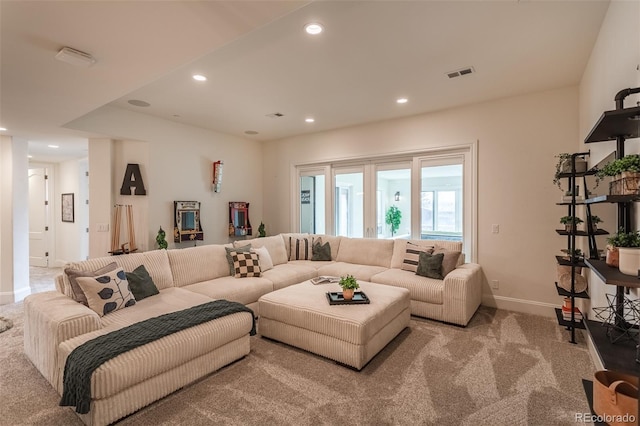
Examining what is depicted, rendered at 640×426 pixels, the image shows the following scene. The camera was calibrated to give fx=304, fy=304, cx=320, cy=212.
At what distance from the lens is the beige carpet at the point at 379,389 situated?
6.48 feet

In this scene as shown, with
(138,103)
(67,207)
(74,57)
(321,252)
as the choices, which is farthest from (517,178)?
(67,207)

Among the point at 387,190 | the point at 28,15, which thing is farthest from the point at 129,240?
the point at 387,190

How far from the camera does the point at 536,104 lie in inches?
150

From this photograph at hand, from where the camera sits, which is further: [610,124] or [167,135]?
[167,135]

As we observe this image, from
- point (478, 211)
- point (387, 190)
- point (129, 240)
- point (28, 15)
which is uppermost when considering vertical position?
point (28, 15)

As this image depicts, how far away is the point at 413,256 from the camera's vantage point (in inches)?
167

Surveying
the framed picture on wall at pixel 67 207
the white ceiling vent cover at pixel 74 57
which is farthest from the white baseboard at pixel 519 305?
the framed picture on wall at pixel 67 207

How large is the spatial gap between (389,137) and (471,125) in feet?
4.01

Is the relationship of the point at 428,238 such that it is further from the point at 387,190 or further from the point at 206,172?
the point at 206,172

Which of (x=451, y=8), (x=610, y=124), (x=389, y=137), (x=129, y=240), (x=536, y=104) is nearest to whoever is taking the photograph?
(x=610, y=124)

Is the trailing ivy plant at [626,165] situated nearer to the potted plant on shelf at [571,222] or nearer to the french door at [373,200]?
the potted plant on shelf at [571,222]

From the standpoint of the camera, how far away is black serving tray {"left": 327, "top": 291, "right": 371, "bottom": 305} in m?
2.89

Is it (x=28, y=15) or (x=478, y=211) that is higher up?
(x=28, y=15)

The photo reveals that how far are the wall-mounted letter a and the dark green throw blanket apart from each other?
9.12ft
